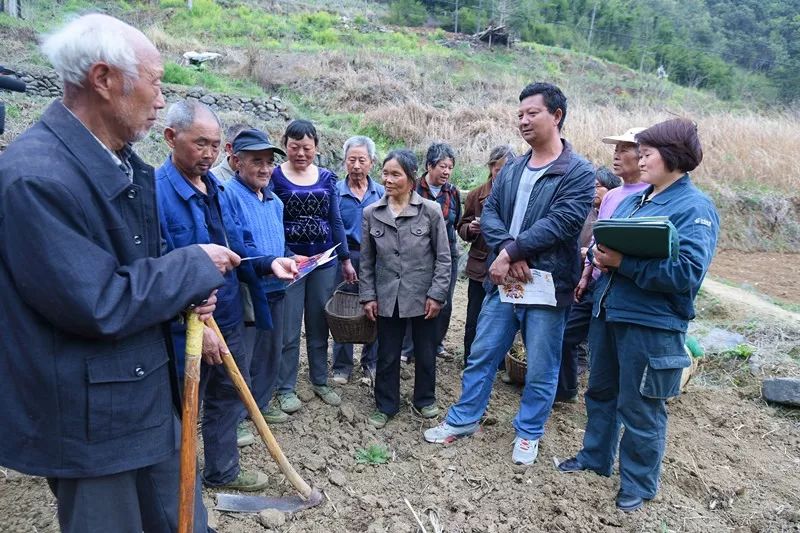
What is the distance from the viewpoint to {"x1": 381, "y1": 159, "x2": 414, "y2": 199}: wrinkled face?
347cm

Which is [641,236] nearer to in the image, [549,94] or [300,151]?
[549,94]

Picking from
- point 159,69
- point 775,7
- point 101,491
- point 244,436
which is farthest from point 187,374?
point 775,7

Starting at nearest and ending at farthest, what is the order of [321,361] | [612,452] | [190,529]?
1. [190,529]
2. [612,452]
3. [321,361]

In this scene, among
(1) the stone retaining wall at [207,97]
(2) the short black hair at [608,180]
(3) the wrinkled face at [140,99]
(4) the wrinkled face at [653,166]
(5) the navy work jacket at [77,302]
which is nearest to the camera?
(5) the navy work jacket at [77,302]

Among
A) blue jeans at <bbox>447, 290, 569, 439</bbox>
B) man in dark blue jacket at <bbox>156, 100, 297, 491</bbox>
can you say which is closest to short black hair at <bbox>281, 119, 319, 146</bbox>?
man in dark blue jacket at <bbox>156, 100, 297, 491</bbox>

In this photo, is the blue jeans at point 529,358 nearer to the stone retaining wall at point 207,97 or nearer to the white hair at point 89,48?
the white hair at point 89,48

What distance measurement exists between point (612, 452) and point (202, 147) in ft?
9.16

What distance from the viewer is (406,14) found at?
1512 inches

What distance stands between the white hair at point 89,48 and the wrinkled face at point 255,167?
1668 millimetres

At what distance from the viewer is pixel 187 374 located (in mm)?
1861

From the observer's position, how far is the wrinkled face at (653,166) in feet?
8.65

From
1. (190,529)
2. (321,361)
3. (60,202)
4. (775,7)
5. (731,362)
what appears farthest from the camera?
(775,7)

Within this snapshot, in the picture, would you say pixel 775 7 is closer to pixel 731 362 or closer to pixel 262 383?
pixel 731 362

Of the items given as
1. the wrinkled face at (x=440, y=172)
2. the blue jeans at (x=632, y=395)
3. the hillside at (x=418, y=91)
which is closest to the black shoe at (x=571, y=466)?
the blue jeans at (x=632, y=395)
